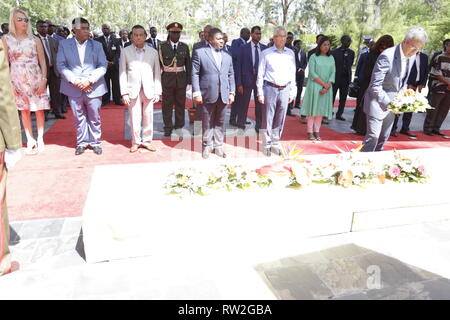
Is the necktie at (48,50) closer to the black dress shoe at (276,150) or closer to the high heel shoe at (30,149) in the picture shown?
the high heel shoe at (30,149)

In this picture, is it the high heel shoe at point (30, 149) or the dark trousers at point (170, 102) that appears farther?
the dark trousers at point (170, 102)

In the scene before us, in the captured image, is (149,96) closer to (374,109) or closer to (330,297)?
(374,109)

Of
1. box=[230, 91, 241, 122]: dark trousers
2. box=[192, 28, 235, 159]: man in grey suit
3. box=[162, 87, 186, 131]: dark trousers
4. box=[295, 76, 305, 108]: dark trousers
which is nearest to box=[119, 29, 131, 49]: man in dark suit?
box=[162, 87, 186, 131]: dark trousers

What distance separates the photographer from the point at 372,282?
2.48 meters

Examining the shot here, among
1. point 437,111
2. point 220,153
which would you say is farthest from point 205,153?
point 437,111

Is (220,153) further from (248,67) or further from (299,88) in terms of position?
(299,88)

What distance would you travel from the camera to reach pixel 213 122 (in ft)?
18.1

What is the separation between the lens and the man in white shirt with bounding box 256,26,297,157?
17.0ft

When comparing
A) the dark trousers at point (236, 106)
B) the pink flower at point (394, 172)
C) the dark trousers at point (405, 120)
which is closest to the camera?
the pink flower at point (394, 172)

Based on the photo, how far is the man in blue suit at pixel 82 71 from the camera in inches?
197

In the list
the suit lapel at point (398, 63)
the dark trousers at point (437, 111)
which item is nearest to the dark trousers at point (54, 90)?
the suit lapel at point (398, 63)

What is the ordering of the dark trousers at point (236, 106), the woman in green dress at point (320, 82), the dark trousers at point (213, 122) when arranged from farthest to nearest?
1. the dark trousers at point (236, 106)
2. the woman in green dress at point (320, 82)
3. the dark trousers at point (213, 122)

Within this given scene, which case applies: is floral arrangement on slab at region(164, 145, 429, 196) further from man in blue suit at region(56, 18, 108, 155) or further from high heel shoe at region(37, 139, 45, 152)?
high heel shoe at region(37, 139, 45, 152)

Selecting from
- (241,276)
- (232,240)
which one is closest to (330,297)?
(241,276)
